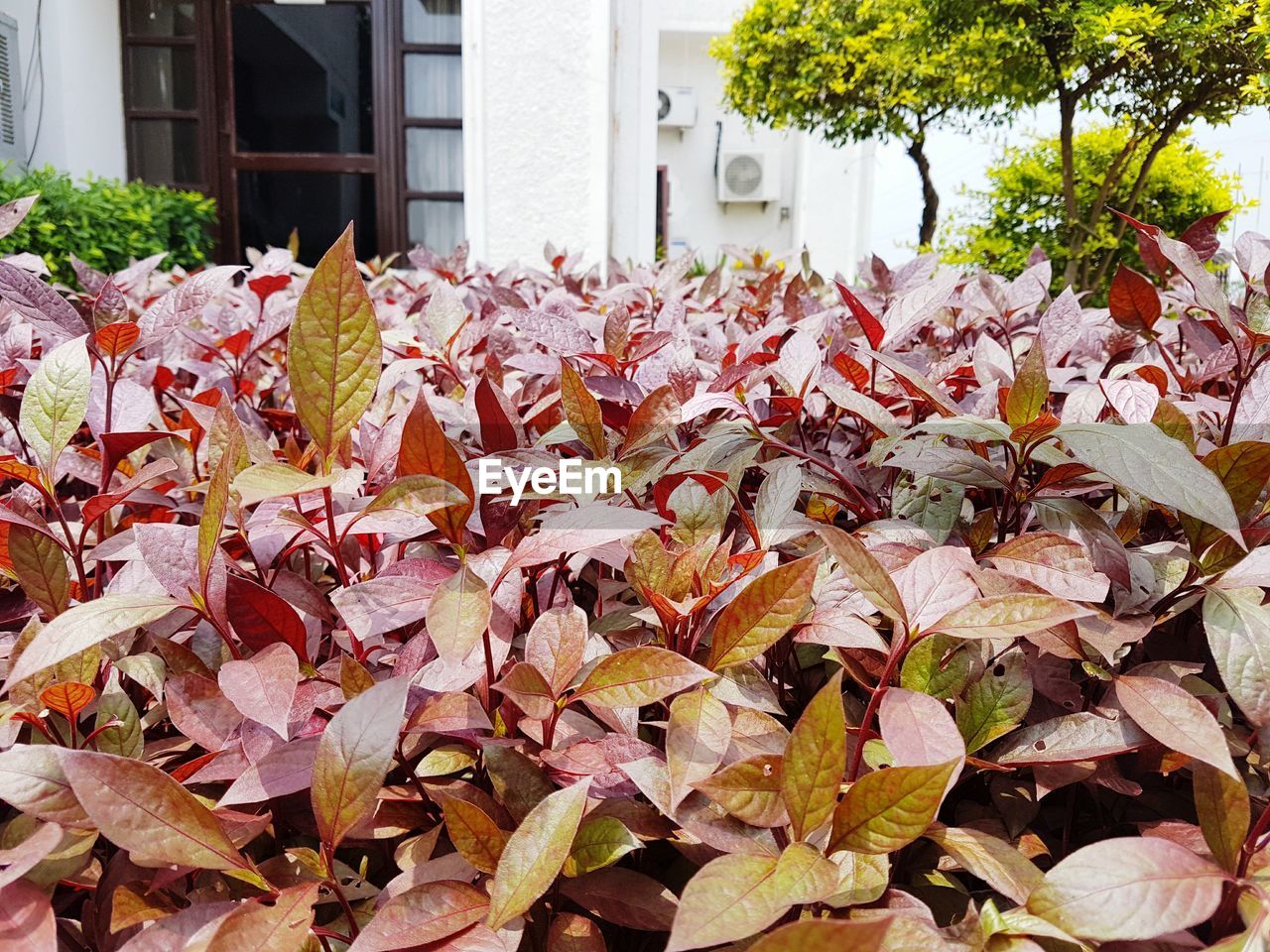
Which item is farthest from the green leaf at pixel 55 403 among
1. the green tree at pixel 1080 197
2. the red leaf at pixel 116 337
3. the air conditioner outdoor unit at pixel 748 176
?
the air conditioner outdoor unit at pixel 748 176

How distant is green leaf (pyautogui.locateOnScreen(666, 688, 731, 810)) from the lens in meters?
0.44

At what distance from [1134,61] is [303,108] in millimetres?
6922

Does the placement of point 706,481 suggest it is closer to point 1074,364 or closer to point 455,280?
point 1074,364

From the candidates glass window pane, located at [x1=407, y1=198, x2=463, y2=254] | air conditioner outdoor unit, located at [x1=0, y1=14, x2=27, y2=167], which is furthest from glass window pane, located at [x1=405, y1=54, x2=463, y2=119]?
air conditioner outdoor unit, located at [x1=0, y1=14, x2=27, y2=167]

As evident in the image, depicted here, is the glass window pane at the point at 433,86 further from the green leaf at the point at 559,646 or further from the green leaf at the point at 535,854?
the green leaf at the point at 535,854

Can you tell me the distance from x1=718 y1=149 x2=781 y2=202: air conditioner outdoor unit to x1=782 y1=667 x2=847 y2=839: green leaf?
42.5ft

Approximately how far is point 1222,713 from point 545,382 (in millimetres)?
614

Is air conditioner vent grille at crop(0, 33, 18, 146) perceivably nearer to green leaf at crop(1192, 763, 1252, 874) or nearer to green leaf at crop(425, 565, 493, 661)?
green leaf at crop(425, 565, 493, 661)

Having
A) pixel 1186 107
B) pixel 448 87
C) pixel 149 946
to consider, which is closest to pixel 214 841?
pixel 149 946

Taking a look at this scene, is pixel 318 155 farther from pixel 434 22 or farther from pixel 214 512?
pixel 214 512

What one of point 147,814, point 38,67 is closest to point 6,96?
point 38,67

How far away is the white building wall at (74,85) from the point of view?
667cm

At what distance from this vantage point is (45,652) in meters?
0.42

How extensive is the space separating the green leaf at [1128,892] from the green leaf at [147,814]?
37 centimetres
